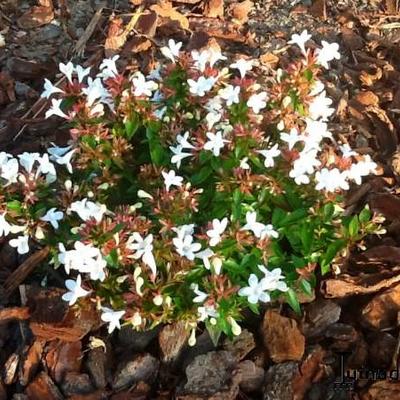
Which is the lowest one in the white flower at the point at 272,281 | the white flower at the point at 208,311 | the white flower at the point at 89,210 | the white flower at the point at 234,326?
the white flower at the point at 234,326

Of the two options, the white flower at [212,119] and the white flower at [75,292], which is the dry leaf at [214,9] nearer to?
the white flower at [212,119]

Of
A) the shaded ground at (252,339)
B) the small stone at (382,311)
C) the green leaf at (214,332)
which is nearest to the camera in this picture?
the green leaf at (214,332)

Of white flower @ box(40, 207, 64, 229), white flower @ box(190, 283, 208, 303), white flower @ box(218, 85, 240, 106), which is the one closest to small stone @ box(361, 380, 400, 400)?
white flower @ box(190, 283, 208, 303)

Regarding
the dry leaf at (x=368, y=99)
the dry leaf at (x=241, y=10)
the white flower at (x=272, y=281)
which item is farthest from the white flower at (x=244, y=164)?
the dry leaf at (x=241, y=10)

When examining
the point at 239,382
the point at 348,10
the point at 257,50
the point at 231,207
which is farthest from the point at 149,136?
the point at 348,10

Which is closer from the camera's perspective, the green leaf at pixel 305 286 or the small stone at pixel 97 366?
the green leaf at pixel 305 286

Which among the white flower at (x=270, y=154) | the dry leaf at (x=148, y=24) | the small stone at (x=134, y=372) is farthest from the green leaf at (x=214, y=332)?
the dry leaf at (x=148, y=24)

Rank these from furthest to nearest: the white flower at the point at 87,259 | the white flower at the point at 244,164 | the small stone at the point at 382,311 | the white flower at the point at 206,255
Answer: the small stone at the point at 382,311
the white flower at the point at 244,164
the white flower at the point at 206,255
the white flower at the point at 87,259

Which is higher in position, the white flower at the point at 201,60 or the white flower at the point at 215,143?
the white flower at the point at 201,60
